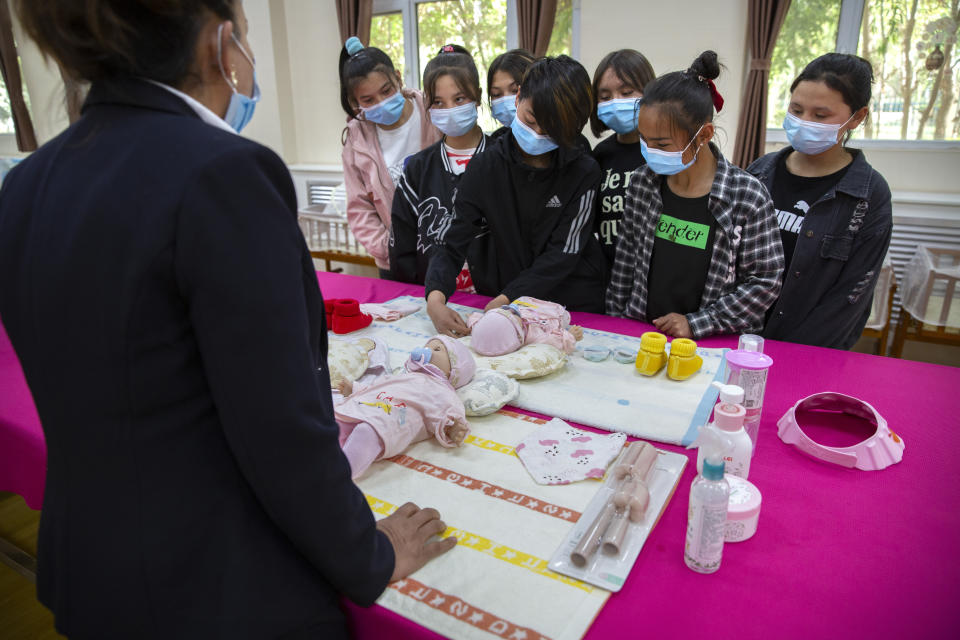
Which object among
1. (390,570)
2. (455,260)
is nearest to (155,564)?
(390,570)

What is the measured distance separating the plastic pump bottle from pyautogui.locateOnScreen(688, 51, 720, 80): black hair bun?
123cm

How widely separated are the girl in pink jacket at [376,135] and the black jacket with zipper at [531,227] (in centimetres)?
73

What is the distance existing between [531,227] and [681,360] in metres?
0.87

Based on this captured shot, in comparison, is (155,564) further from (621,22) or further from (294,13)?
(294,13)

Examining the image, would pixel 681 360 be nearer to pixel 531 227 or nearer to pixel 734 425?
pixel 734 425

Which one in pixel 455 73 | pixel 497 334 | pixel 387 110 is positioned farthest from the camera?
pixel 387 110

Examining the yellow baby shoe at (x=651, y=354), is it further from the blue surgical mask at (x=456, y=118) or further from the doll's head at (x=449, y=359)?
the blue surgical mask at (x=456, y=118)

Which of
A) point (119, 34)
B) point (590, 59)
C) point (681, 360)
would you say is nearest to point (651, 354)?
point (681, 360)

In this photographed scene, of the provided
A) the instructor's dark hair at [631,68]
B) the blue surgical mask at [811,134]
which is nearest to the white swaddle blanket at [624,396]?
the blue surgical mask at [811,134]

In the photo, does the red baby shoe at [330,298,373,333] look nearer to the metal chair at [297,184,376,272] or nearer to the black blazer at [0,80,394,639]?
the black blazer at [0,80,394,639]

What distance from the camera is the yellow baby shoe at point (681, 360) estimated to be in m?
1.70

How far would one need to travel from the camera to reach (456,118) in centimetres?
256

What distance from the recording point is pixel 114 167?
0.67 meters

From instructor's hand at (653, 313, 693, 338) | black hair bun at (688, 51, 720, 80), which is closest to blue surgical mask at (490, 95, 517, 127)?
black hair bun at (688, 51, 720, 80)
